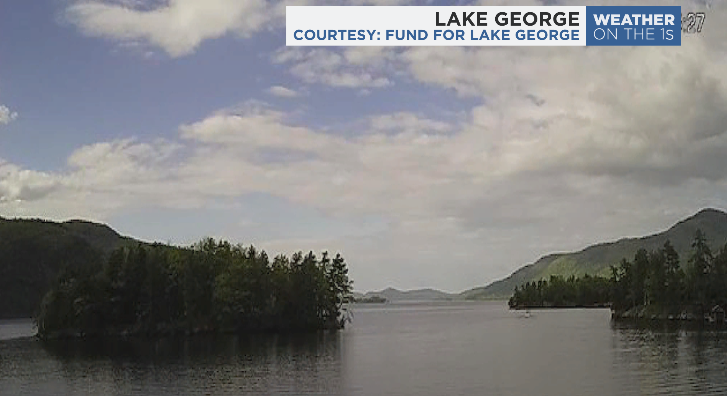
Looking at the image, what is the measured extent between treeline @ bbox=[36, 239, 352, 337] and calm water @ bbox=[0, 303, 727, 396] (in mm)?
14416

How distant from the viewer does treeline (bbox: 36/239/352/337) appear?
125375 mm

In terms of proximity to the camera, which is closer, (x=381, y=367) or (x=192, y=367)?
(x=381, y=367)

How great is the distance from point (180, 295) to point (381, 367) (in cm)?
6804

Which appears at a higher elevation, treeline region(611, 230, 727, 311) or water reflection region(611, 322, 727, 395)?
treeline region(611, 230, 727, 311)

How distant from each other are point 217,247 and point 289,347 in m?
49.9

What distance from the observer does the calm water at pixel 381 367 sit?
5566 cm

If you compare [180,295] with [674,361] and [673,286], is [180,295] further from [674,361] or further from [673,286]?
[673,286]

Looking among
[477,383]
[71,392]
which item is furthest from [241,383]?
[477,383]

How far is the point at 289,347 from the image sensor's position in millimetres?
98000

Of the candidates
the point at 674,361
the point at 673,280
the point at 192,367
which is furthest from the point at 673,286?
the point at 192,367

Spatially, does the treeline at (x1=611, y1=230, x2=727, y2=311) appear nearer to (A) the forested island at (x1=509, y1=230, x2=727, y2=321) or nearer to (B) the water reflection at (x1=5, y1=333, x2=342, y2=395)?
(A) the forested island at (x1=509, y1=230, x2=727, y2=321)

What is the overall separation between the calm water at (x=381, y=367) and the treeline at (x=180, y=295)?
47.3 feet

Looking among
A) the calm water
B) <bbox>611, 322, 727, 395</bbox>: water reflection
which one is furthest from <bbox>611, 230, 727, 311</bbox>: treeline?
the calm water

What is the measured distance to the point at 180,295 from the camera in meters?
130
